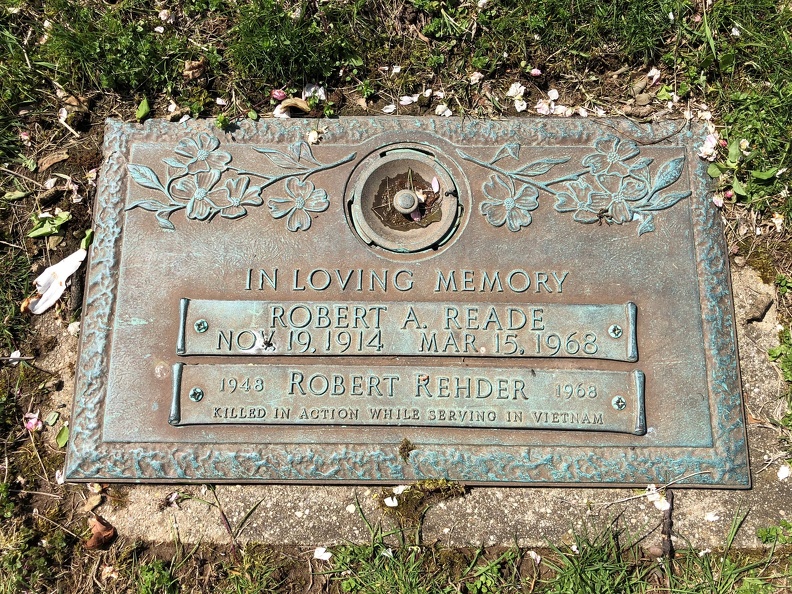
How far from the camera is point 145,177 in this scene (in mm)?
2504

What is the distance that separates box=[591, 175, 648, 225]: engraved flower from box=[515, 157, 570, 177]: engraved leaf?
0.65 ft

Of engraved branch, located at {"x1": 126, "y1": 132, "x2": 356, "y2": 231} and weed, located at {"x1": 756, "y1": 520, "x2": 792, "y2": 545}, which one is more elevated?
engraved branch, located at {"x1": 126, "y1": 132, "x2": 356, "y2": 231}

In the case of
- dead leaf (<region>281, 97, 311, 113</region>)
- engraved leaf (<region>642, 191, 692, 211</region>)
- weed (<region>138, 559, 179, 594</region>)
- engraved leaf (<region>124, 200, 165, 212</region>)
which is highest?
dead leaf (<region>281, 97, 311, 113</region>)

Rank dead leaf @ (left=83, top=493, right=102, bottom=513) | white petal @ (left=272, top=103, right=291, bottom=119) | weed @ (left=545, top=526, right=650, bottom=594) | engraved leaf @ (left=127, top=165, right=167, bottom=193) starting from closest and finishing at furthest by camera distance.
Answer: weed @ (left=545, top=526, right=650, bottom=594)
dead leaf @ (left=83, top=493, right=102, bottom=513)
engraved leaf @ (left=127, top=165, right=167, bottom=193)
white petal @ (left=272, top=103, right=291, bottom=119)

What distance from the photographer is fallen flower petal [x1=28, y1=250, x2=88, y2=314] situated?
2582 mm

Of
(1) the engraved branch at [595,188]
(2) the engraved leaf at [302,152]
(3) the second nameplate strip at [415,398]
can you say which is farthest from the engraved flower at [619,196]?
(2) the engraved leaf at [302,152]

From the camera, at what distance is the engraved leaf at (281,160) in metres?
2.53

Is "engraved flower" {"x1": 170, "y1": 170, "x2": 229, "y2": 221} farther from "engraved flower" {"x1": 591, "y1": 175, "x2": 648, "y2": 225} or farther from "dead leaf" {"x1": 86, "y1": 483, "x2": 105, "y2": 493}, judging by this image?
"engraved flower" {"x1": 591, "y1": 175, "x2": 648, "y2": 225}

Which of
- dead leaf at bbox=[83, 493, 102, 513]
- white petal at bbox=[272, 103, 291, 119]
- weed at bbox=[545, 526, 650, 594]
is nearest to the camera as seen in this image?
weed at bbox=[545, 526, 650, 594]

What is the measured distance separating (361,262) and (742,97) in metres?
1.91

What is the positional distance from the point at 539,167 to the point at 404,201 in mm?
615

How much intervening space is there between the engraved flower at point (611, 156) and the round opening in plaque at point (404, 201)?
62cm

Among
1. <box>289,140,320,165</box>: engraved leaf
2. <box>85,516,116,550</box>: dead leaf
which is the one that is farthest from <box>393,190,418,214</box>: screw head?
<box>85,516,116,550</box>: dead leaf

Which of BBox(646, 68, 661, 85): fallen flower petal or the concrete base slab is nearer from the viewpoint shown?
the concrete base slab
